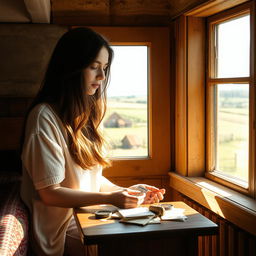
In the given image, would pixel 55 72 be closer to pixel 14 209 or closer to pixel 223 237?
pixel 14 209

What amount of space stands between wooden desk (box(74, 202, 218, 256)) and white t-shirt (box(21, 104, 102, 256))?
224mm

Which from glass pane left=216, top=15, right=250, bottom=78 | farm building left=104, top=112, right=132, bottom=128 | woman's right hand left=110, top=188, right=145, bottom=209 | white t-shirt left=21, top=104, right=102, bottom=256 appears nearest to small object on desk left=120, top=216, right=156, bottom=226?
woman's right hand left=110, top=188, right=145, bottom=209

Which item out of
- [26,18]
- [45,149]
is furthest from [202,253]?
[26,18]

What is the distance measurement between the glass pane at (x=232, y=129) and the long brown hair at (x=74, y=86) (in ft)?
2.91

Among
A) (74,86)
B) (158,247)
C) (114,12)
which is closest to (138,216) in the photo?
(158,247)

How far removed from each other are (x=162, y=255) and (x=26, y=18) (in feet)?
6.40

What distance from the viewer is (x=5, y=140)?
320cm

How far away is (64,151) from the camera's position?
207 centimetres

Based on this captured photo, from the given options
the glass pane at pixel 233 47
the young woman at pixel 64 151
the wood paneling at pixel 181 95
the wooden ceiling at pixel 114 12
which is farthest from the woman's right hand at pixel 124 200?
the wooden ceiling at pixel 114 12

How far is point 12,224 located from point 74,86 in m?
0.73

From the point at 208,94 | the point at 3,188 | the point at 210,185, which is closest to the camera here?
the point at 3,188

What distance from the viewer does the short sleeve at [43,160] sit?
1911 millimetres

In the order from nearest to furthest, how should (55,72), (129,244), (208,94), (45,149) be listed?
(129,244)
(45,149)
(55,72)
(208,94)

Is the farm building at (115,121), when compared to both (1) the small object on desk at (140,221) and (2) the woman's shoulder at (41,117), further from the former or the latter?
(1) the small object on desk at (140,221)
